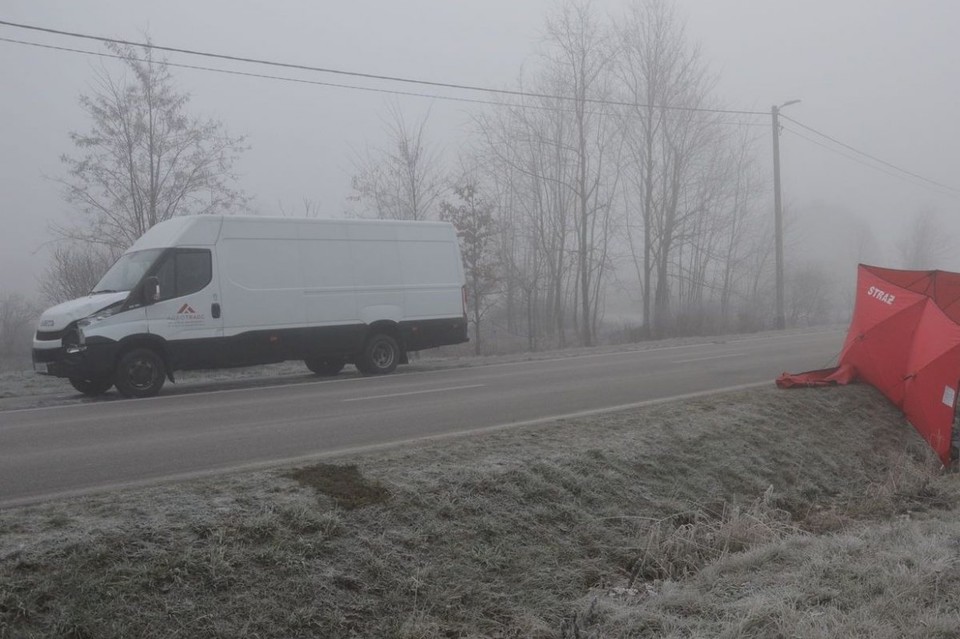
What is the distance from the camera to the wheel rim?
13.1 meters

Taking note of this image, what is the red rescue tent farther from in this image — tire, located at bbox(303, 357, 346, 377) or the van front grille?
the van front grille

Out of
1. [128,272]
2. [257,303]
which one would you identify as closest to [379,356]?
[257,303]

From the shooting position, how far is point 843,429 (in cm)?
1014

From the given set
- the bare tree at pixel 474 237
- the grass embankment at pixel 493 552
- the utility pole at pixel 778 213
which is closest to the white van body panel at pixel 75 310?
the grass embankment at pixel 493 552

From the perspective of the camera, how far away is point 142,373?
1318 centimetres

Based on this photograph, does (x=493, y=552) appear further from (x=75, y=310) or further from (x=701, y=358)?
(x=701, y=358)

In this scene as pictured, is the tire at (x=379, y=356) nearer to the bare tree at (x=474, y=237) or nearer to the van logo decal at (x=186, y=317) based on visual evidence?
the van logo decal at (x=186, y=317)

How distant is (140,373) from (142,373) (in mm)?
32

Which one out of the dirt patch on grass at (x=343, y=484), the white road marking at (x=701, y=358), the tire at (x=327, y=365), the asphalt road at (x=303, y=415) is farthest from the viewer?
the white road marking at (x=701, y=358)

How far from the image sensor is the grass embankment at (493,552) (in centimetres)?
446

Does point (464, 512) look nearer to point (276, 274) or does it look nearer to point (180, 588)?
point (180, 588)

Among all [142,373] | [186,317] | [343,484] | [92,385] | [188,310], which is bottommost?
[343,484]

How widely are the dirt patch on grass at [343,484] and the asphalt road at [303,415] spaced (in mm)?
895

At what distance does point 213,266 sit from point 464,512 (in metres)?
9.46
